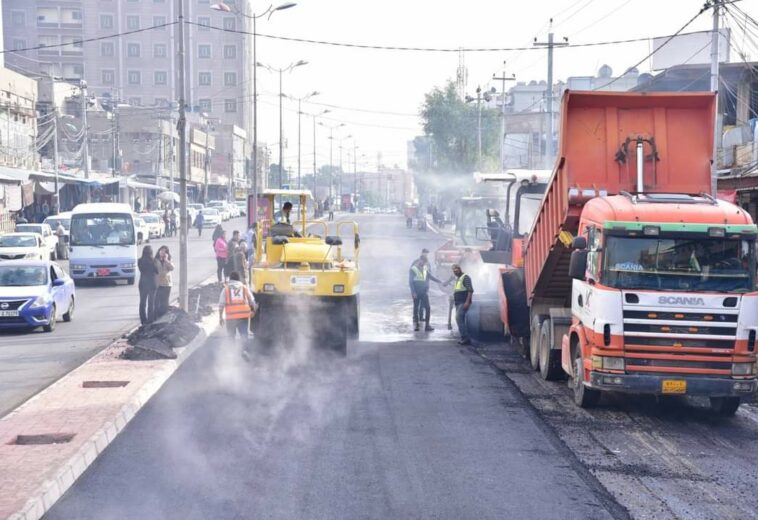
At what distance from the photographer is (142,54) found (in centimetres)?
10850

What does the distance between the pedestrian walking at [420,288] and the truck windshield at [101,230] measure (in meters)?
13.1

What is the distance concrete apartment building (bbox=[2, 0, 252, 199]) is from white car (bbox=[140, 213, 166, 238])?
143 feet

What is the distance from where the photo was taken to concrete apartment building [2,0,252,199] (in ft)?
343

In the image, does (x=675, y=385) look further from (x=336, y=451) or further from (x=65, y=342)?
(x=65, y=342)

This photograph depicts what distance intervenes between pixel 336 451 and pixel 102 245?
2244cm

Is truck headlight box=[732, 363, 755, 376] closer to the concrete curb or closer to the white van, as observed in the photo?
the concrete curb

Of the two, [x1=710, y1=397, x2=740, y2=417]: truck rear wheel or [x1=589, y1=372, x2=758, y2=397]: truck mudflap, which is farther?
[x1=710, y1=397, x2=740, y2=417]: truck rear wheel

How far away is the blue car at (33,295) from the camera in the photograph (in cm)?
1902

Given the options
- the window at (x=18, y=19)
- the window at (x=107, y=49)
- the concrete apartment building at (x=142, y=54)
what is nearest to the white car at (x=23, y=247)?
the concrete apartment building at (x=142, y=54)

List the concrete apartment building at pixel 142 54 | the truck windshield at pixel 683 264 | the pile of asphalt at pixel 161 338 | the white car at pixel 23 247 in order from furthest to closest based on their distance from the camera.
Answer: the concrete apartment building at pixel 142 54, the white car at pixel 23 247, the pile of asphalt at pixel 161 338, the truck windshield at pixel 683 264

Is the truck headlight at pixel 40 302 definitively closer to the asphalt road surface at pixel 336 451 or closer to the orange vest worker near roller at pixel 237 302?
the asphalt road surface at pixel 336 451

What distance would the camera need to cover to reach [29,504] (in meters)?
7.51

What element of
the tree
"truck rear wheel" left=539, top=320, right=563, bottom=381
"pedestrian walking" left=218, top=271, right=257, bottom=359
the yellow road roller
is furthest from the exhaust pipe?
the tree

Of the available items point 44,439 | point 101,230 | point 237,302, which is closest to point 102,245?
point 101,230
